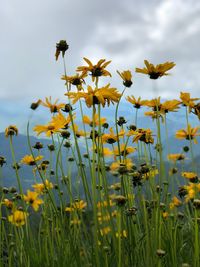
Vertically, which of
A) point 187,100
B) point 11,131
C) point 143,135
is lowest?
point 143,135

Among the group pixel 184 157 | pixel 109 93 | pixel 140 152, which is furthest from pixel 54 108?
pixel 184 157

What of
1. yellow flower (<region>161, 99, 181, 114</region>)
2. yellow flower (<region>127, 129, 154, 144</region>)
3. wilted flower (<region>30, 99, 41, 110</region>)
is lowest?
Result: yellow flower (<region>127, 129, 154, 144</region>)

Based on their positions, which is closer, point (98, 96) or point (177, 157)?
point (98, 96)

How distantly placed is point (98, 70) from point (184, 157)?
342 centimetres

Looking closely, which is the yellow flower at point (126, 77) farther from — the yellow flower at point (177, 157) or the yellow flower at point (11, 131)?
the yellow flower at point (177, 157)

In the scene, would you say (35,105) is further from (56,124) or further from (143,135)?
(143,135)

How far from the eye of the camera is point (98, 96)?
2572 millimetres

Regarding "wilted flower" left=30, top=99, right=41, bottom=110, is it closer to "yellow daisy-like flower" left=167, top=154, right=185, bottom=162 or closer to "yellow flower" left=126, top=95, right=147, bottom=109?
"yellow flower" left=126, top=95, right=147, bottom=109

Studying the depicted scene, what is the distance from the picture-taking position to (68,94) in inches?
107

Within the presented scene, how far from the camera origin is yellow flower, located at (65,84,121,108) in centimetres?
255

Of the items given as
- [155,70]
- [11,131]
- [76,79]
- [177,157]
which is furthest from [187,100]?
[177,157]

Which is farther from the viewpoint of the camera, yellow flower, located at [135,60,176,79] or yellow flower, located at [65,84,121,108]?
yellow flower, located at [135,60,176,79]

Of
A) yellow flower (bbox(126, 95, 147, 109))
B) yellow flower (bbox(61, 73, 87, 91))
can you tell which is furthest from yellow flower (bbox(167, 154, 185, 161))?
yellow flower (bbox(61, 73, 87, 91))

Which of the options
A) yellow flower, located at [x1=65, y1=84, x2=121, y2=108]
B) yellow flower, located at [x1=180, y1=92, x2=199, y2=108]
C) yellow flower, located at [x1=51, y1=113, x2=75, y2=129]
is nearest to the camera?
yellow flower, located at [x1=65, y1=84, x2=121, y2=108]
